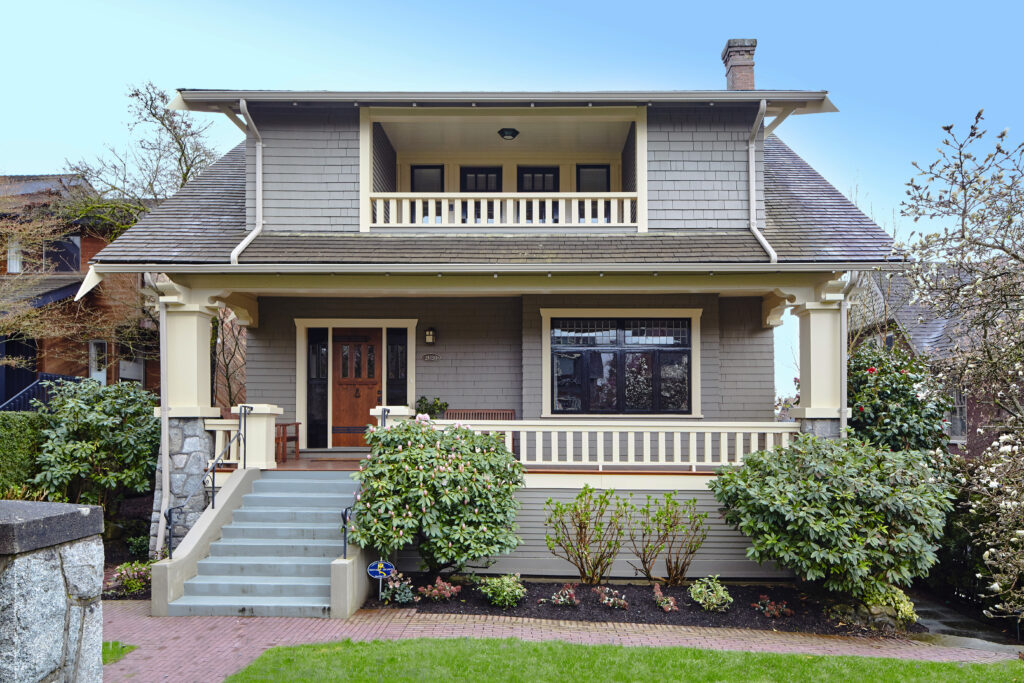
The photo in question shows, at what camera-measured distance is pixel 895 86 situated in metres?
19.9

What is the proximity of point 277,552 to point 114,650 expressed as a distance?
2022mm

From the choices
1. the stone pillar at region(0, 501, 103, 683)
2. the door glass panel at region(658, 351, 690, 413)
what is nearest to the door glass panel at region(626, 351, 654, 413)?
the door glass panel at region(658, 351, 690, 413)

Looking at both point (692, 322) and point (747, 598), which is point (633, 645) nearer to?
point (747, 598)

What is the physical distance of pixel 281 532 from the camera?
804 cm

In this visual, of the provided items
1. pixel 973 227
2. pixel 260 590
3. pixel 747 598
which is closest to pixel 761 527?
pixel 747 598

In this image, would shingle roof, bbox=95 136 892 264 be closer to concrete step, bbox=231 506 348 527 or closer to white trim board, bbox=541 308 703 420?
white trim board, bbox=541 308 703 420

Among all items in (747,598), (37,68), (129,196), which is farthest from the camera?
(37,68)

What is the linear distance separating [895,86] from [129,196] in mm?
21642

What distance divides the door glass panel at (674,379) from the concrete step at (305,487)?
5036 mm

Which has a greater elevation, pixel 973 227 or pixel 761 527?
pixel 973 227

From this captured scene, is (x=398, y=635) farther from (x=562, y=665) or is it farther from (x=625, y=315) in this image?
(x=625, y=315)

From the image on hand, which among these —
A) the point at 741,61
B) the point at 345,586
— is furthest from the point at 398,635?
the point at 741,61

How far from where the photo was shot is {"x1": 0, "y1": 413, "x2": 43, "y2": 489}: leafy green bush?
915 centimetres

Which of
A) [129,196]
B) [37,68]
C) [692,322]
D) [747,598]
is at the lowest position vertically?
[747,598]
